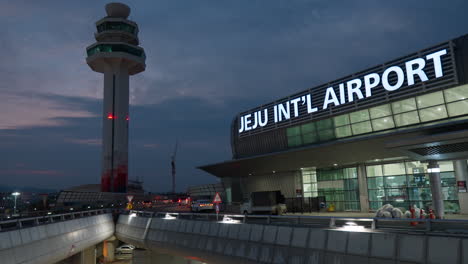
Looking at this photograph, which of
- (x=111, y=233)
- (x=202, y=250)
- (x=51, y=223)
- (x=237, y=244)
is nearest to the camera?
(x=237, y=244)

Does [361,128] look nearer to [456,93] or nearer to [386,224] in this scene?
[456,93]

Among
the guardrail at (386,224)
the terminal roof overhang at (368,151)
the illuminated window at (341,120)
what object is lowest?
the guardrail at (386,224)

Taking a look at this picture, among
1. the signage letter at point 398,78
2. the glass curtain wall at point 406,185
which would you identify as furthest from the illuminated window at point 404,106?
the glass curtain wall at point 406,185

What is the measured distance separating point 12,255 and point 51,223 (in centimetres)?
565

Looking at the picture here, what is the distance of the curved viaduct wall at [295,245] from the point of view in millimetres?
10656

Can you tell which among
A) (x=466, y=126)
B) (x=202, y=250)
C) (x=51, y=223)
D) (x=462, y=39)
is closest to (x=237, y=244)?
(x=202, y=250)

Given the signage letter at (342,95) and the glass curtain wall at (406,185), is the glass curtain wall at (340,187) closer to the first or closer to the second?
the glass curtain wall at (406,185)

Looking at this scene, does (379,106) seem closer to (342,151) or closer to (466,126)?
(342,151)

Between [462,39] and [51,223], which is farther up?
[462,39]

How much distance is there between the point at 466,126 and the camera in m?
26.5

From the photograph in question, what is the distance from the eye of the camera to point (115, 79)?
295 feet

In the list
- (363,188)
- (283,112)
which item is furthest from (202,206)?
(363,188)

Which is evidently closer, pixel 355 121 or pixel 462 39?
pixel 462 39

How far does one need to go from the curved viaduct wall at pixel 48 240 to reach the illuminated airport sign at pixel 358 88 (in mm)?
26160
